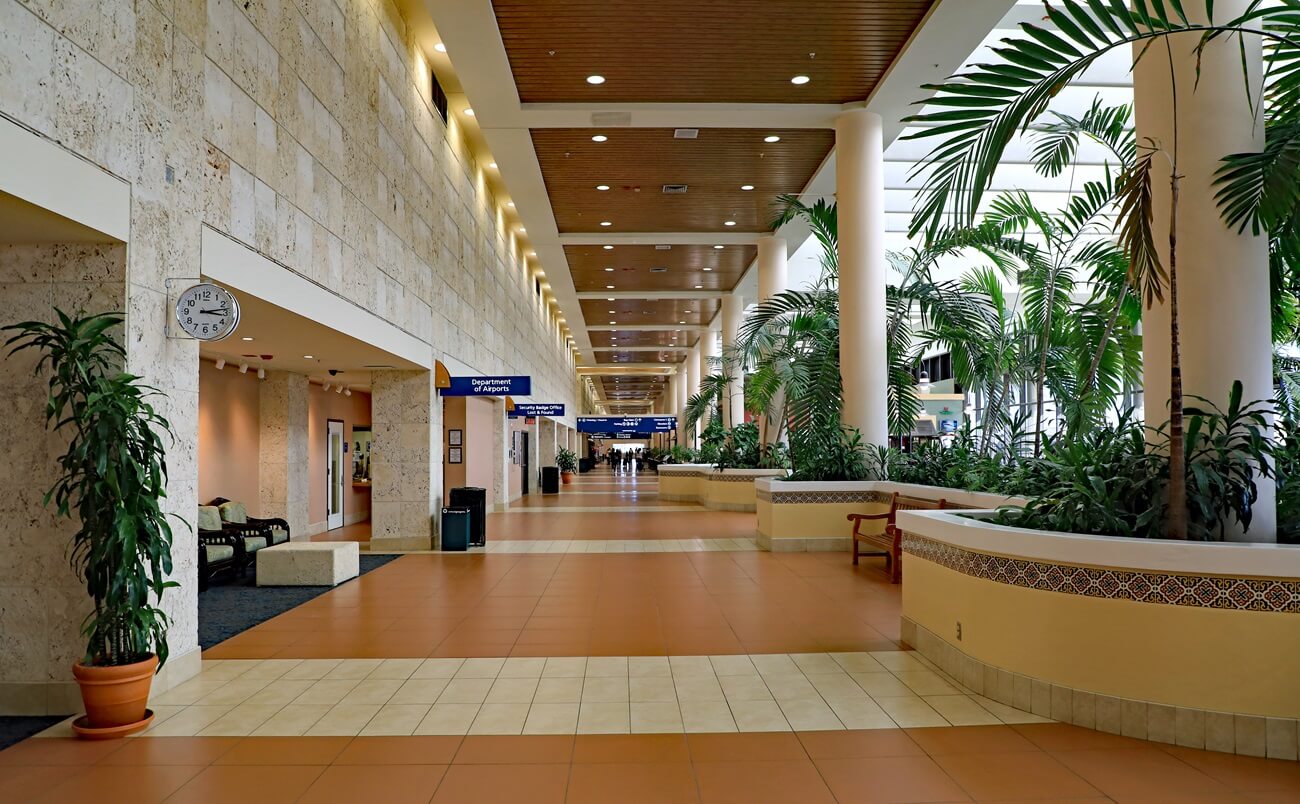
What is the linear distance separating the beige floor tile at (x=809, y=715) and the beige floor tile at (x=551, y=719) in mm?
1081

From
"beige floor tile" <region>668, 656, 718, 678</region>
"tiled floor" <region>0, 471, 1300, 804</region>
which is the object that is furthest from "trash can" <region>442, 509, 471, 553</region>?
"beige floor tile" <region>668, 656, 718, 678</region>

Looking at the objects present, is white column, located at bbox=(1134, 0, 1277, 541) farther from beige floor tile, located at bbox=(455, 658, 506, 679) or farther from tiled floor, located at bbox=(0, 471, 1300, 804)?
beige floor tile, located at bbox=(455, 658, 506, 679)

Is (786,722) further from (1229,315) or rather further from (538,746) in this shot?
(1229,315)

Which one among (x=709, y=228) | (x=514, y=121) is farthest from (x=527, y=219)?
(x=514, y=121)

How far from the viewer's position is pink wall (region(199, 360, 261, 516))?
34.8 feet

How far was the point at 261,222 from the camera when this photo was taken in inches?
245

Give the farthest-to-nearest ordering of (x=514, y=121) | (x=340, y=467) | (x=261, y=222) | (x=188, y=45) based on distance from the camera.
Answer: (x=340, y=467), (x=514, y=121), (x=261, y=222), (x=188, y=45)

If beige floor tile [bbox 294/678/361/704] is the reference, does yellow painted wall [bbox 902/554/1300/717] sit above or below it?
above

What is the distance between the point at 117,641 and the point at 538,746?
220 centimetres

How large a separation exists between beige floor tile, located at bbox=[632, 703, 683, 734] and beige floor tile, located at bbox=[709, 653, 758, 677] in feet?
2.31

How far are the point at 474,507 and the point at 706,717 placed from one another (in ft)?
26.4

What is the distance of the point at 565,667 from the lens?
5176 mm

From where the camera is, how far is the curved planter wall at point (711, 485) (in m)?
17.0

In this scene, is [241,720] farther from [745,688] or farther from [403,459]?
[403,459]
